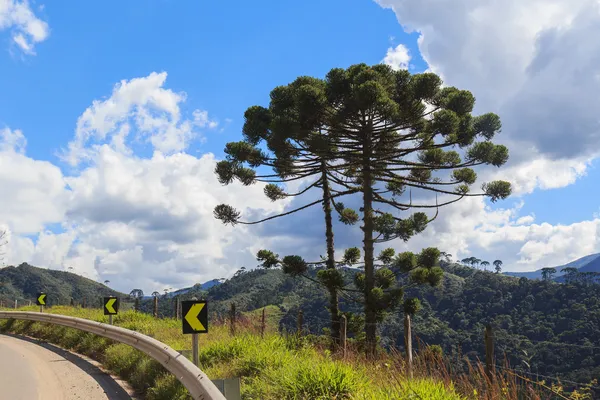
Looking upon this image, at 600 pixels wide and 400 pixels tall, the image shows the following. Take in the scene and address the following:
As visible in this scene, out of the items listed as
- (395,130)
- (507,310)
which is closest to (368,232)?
(395,130)

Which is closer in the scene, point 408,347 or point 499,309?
point 408,347

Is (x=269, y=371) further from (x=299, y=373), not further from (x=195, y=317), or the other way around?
(x=195, y=317)

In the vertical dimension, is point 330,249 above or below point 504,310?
above

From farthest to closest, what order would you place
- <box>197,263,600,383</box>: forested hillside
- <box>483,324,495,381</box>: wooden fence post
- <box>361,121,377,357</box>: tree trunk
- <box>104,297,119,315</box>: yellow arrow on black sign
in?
<box>197,263,600,383</box>: forested hillside < <box>361,121,377,357</box>: tree trunk < <box>104,297,119,315</box>: yellow arrow on black sign < <box>483,324,495,381</box>: wooden fence post

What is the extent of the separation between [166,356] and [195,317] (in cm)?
80

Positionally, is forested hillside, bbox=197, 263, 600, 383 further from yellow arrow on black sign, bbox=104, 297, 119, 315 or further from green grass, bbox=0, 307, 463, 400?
green grass, bbox=0, 307, 463, 400

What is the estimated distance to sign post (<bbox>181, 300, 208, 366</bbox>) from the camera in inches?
312

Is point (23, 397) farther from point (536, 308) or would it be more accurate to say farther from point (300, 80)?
point (536, 308)

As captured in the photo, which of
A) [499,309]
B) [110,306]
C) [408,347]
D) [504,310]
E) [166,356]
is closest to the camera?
[408,347]

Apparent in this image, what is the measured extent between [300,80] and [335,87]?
2591 millimetres

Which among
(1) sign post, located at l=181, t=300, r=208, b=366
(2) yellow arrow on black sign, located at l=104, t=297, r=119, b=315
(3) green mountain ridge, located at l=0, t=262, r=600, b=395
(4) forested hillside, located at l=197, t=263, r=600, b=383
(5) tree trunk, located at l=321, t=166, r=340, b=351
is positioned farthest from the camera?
(4) forested hillside, located at l=197, t=263, r=600, b=383

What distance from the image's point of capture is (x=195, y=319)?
314 inches

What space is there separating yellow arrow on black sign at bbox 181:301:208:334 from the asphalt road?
1391mm

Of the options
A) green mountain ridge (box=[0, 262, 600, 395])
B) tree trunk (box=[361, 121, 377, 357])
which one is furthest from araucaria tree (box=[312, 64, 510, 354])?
green mountain ridge (box=[0, 262, 600, 395])
